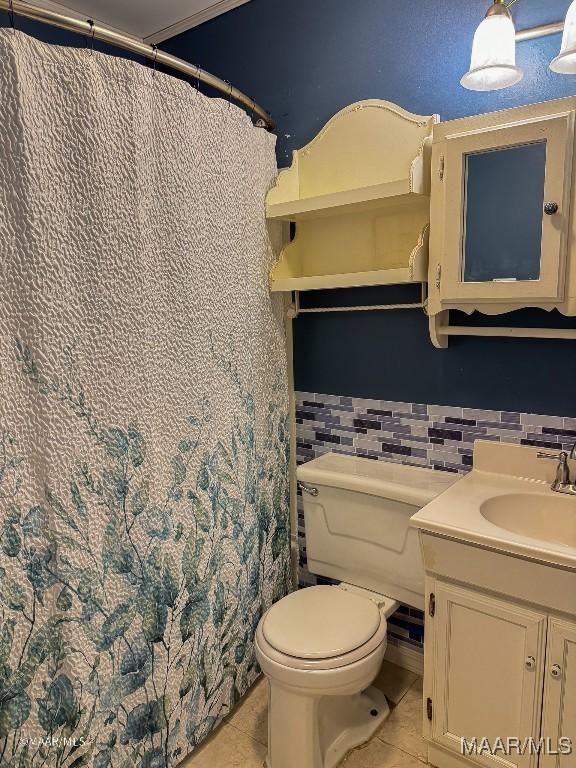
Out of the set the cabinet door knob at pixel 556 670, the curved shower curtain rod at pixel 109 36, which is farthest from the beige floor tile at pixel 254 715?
the curved shower curtain rod at pixel 109 36

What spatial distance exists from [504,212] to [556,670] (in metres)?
1.13

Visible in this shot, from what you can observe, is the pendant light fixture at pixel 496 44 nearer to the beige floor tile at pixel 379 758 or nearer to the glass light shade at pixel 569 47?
the glass light shade at pixel 569 47

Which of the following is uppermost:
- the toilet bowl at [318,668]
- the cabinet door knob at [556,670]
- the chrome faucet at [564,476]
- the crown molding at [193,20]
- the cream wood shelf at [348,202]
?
the crown molding at [193,20]

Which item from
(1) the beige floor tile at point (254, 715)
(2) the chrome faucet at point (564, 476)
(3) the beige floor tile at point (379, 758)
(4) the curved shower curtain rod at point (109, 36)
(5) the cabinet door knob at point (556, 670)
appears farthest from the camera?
(1) the beige floor tile at point (254, 715)

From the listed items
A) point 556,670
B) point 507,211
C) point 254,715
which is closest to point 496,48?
point 507,211

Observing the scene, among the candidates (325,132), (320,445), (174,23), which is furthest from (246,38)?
(320,445)

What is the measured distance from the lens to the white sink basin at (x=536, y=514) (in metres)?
1.46

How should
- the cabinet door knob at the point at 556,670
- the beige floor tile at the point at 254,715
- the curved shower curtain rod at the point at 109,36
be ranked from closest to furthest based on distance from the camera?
1. the curved shower curtain rod at the point at 109,36
2. the cabinet door knob at the point at 556,670
3. the beige floor tile at the point at 254,715

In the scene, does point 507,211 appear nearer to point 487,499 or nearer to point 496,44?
point 496,44

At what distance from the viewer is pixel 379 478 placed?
1.77 metres

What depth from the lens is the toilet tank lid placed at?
5.47 ft

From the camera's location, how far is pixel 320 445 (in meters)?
2.07

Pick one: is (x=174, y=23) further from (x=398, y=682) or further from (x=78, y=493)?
(x=398, y=682)

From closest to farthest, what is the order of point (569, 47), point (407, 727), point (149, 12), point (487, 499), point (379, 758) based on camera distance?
point (569, 47)
point (487, 499)
point (379, 758)
point (407, 727)
point (149, 12)
